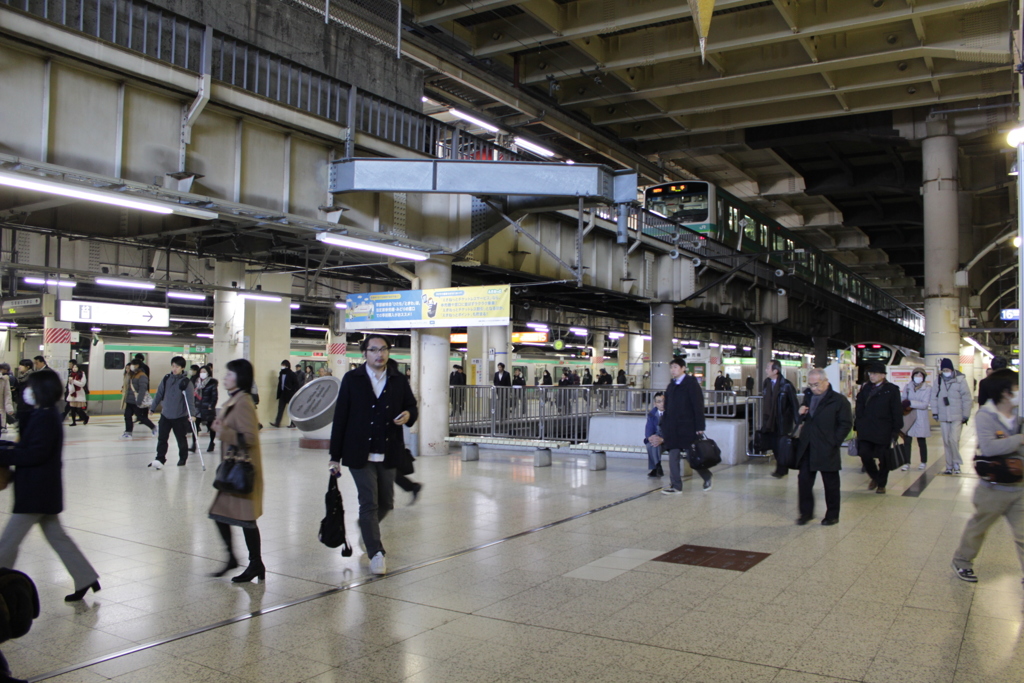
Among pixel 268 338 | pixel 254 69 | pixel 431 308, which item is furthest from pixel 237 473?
pixel 268 338

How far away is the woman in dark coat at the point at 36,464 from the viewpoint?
15.7 feet

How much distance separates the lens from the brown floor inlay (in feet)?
21.1

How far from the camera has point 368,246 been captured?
496 inches

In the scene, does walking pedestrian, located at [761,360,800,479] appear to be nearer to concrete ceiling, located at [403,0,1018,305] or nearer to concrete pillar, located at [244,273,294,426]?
concrete ceiling, located at [403,0,1018,305]

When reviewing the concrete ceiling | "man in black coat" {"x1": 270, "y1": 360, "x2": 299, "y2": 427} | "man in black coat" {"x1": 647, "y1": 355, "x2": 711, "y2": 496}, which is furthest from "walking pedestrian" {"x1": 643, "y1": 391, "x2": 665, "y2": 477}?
"man in black coat" {"x1": 270, "y1": 360, "x2": 299, "y2": 427}

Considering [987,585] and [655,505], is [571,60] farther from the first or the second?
[987,585]

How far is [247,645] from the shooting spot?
14.7ft

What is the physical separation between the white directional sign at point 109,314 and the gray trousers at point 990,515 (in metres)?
17.5

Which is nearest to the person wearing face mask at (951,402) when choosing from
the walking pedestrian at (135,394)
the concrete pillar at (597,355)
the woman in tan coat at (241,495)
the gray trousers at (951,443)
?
the gray trousers at (951,443)

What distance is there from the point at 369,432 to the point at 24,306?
24.6 meters

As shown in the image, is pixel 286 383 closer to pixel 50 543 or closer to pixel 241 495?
pixel 241 495

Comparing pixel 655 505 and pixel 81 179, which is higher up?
pixel 81 179

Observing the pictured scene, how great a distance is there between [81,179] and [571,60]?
15.1m

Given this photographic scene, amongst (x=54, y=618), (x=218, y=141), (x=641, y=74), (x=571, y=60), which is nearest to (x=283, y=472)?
(x=218, y=141)
